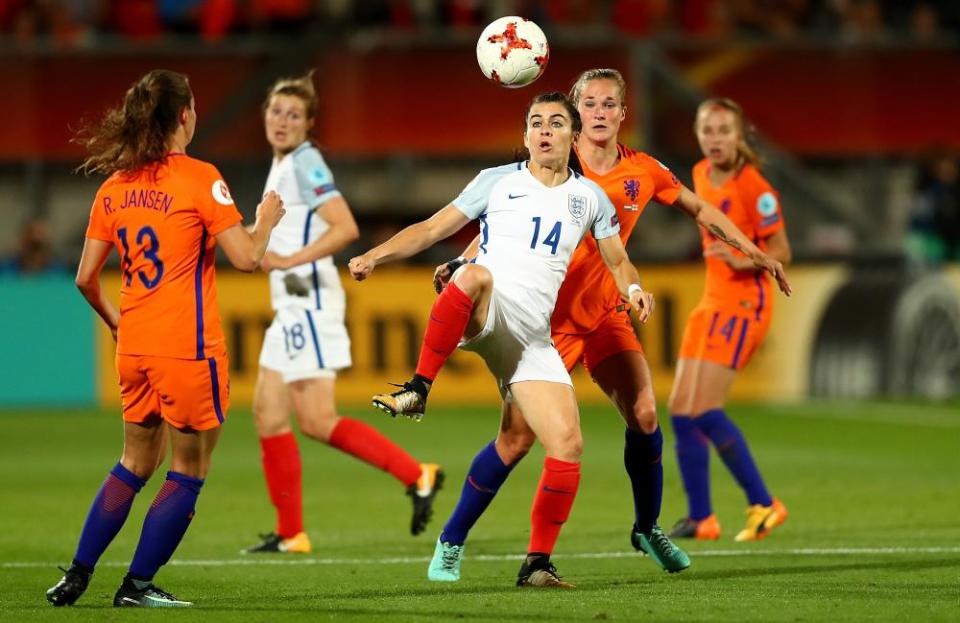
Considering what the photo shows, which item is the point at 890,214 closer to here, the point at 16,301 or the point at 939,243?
the point at 939,243

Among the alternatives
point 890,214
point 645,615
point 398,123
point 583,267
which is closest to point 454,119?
point 398,123

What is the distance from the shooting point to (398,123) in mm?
21500

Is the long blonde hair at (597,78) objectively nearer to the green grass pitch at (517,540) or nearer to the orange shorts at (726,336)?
the orange shorts at (726,336)

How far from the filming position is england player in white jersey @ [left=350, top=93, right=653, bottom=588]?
7.18 metres

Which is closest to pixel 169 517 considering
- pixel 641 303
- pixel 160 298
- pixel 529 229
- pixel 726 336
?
pixel 160 298

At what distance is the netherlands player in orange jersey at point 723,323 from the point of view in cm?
951

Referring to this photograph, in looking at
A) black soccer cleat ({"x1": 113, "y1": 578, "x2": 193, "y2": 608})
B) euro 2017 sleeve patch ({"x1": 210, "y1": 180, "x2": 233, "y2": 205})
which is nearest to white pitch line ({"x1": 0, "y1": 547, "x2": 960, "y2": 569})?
black soccer cleat ({"x1": 113, "y1": 578, "x2": 193, "y2": 608})

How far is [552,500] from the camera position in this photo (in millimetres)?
7305

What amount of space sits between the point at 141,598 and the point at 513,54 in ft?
9.83

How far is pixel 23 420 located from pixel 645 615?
1221 cm

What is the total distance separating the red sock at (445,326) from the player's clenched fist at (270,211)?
750 mm

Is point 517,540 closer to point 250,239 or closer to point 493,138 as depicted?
point 250,239

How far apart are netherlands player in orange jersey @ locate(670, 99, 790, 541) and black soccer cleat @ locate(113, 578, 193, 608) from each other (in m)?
3.52

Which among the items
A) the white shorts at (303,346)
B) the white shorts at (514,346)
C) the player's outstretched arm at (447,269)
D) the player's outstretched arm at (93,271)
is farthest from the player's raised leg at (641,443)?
the player's outstretched arm at (93,271)
